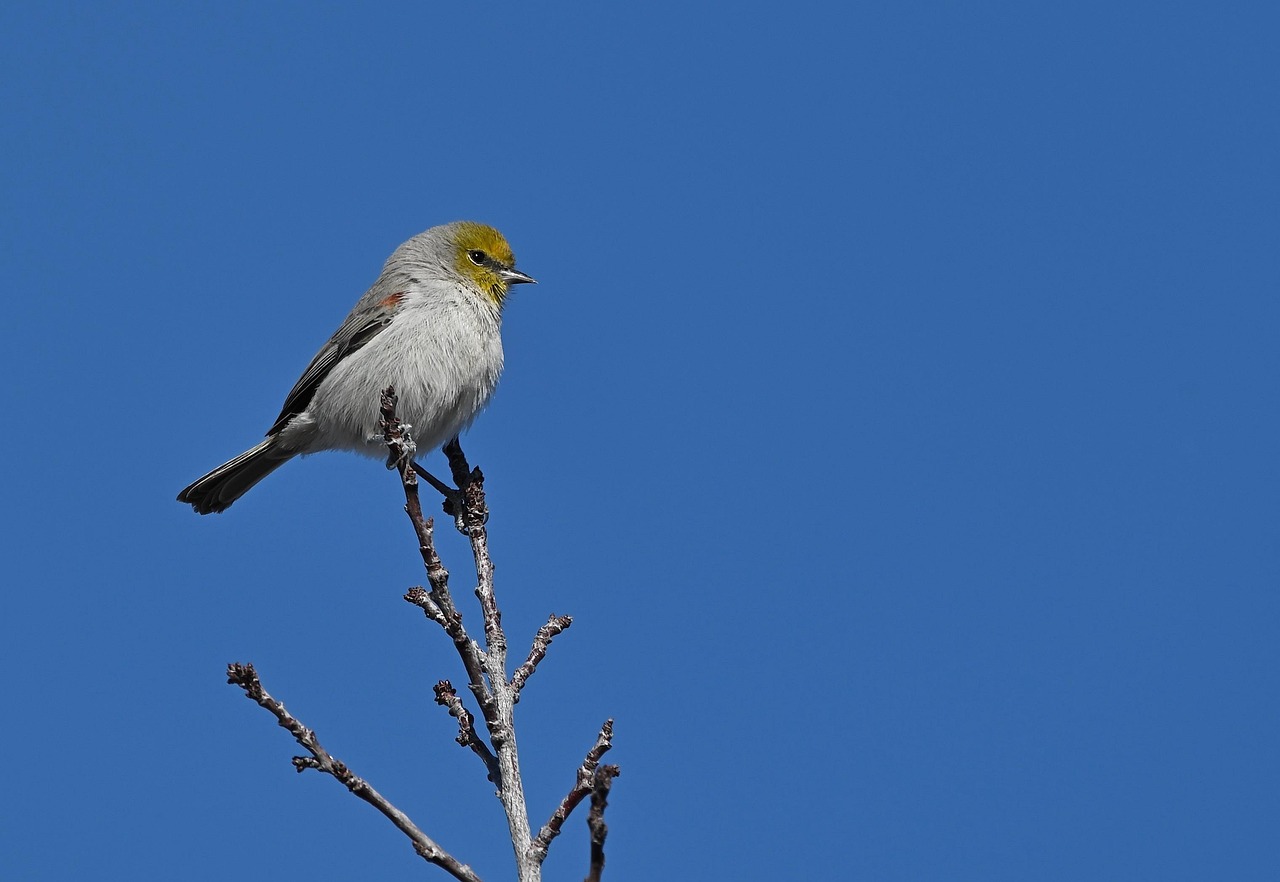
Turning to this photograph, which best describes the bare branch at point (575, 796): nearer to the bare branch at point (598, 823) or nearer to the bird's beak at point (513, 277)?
the bare branch at point (598, 823)

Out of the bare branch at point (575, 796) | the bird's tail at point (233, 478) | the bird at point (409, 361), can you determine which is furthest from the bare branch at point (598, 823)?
the bird's tail at point (233, 478)

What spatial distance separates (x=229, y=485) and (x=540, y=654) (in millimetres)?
4433

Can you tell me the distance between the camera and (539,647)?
14.3ft

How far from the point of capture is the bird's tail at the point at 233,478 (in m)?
7.87

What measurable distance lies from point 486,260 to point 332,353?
1253 mm

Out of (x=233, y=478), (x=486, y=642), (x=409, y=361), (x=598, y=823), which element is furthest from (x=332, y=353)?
(x=598, y=823)

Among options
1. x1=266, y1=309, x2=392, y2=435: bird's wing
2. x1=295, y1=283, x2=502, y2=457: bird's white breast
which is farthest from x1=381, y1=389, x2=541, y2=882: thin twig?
x1=266, y1=309, x2=392, y2=435: bird's wing

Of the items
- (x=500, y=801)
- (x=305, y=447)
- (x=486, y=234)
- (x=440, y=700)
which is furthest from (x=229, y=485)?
(x=500, y=801)

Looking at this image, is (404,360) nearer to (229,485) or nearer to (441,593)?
(229,485)

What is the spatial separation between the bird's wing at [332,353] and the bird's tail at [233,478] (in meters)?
0.16

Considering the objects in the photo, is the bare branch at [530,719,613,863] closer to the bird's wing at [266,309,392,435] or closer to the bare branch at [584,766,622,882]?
the bare branch at [584,766,622,882]

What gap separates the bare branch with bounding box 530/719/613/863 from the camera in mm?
3514

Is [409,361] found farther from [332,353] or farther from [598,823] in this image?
[598,823]

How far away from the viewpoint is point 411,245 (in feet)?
27.9
